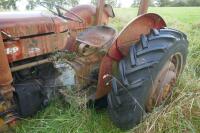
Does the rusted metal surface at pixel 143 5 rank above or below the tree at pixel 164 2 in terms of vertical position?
above

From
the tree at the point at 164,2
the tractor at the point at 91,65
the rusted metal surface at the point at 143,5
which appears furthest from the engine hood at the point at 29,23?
the tree at the point at 164,2

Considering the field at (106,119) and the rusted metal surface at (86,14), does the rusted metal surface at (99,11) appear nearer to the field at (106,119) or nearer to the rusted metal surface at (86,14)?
the rusted metal surface at (86,14)

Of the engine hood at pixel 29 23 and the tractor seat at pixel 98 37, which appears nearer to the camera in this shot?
the engine hood at pixel 29 23

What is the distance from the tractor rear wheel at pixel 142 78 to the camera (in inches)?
92.7

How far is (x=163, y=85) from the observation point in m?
2.64

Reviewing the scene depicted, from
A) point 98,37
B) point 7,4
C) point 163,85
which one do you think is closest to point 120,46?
point 98,37

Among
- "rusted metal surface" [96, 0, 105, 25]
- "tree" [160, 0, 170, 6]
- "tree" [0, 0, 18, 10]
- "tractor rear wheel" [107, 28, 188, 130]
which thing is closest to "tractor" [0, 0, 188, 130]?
"tractor rear wheel" [107, 28, 188, 130]

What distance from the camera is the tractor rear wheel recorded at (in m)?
2.36

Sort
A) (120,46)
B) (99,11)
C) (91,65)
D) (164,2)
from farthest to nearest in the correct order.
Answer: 1. (164,2)
2. (99,11)
3. (91,65)
4. (120,46)

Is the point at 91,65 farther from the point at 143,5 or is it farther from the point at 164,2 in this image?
the point at 164,2

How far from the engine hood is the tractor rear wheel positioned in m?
0.65

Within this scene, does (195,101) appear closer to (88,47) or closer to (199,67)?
(88,47)

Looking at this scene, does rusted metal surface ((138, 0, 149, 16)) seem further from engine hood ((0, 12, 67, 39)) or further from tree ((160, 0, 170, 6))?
tree ((160, 0, 170, 6))

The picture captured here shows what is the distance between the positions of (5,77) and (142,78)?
1.04 m
